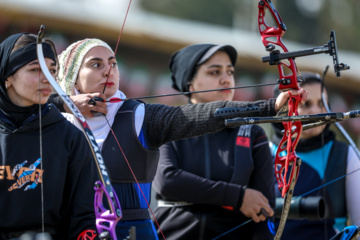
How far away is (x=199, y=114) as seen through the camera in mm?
2633

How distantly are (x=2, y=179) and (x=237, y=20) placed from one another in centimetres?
2253

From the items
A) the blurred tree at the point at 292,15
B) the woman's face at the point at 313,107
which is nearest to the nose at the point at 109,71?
the woman's face at the point at 313,107

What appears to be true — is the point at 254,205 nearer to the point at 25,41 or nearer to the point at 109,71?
the point at 109,71

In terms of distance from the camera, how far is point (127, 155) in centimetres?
277

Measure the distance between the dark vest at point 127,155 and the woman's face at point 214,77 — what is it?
77cm

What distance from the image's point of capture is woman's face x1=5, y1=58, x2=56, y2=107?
263cm

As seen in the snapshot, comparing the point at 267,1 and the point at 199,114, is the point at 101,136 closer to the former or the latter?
the point at 199,114

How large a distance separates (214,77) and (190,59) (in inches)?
7.1

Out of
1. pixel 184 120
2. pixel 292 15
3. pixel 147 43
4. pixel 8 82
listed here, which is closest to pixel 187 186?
pixel 184 120

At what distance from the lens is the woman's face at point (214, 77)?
3514mm

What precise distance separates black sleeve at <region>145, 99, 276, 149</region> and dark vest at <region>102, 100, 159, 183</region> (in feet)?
0.19

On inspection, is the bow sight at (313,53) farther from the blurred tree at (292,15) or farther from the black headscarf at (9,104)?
the blurred tree at (292,15)

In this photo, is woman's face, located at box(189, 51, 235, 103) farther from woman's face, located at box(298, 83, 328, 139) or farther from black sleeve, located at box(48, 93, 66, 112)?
black sleeve, located at box(48, 93, 66, 112)

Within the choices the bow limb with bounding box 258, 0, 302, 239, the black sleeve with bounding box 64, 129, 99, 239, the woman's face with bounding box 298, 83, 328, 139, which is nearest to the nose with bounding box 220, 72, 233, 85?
the woman's face with bounding box 298, 83, 328, 139
